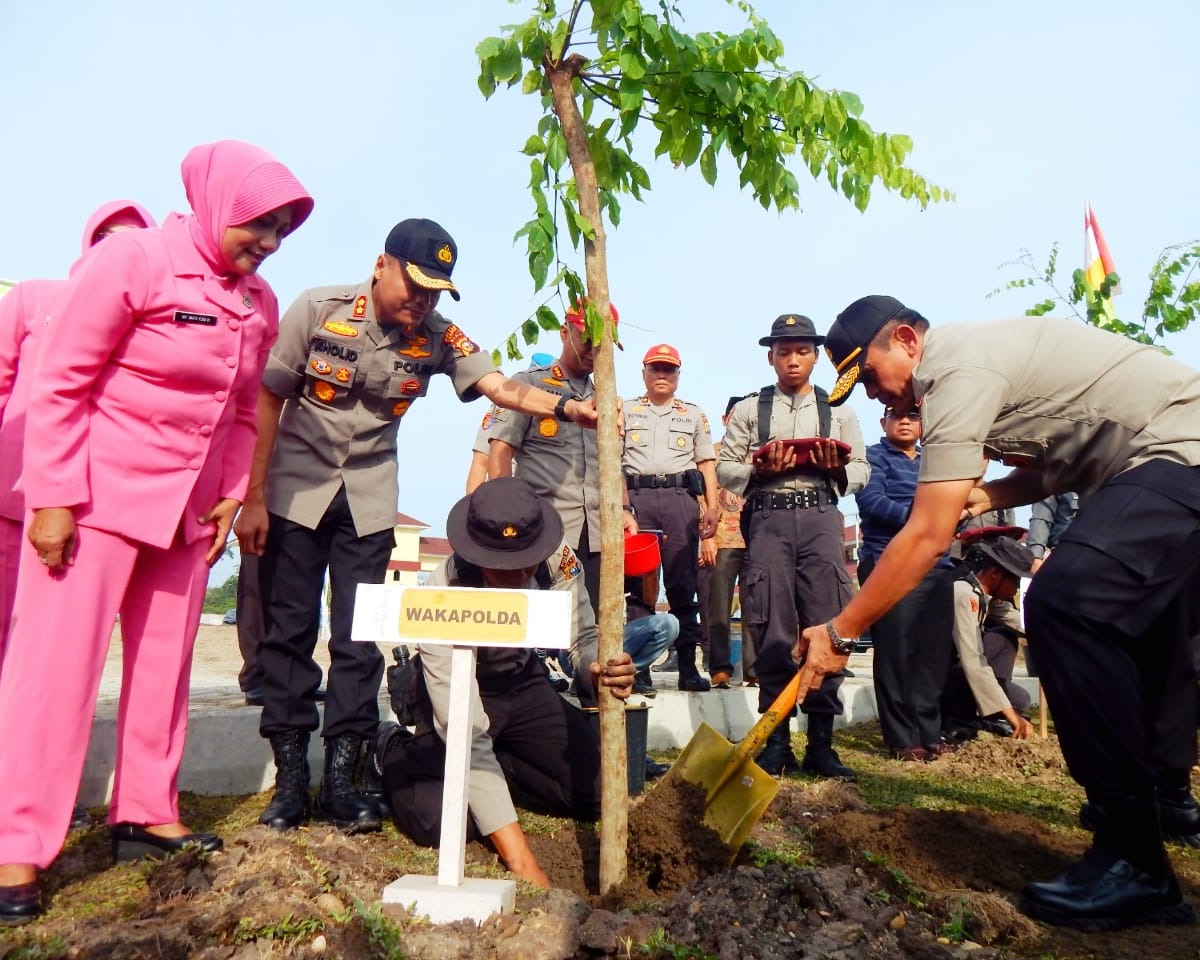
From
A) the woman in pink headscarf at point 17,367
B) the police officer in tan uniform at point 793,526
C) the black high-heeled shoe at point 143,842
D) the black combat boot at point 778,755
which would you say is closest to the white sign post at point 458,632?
the black high-heeled shoe at point 143,842

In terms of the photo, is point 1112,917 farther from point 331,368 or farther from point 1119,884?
point 331,368

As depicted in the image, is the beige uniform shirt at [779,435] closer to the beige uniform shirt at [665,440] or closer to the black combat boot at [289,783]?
the beige uniform shirt at [665,440]

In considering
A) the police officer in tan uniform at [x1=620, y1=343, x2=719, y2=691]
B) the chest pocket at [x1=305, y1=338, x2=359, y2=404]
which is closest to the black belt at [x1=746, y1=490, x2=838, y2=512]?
the police officer in tan uniform at [x1=620, y1=343, x2=719, y2=691]

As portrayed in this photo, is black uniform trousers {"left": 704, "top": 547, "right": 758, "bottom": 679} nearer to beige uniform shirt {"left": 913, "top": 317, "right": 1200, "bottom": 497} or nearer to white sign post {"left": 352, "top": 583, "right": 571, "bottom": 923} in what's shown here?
beige uniform shirt {"left": 913, "top": 317, "right": 1200, "bottom": 497}

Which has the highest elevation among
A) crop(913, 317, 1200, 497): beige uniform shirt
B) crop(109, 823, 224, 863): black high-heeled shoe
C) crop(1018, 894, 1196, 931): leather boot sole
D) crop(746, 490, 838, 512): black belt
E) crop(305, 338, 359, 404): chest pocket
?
crop(305, 338, 359, 404): chest pocket

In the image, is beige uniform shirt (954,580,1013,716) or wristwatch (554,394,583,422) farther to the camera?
beige uniform shirt (954,580,1013,716)

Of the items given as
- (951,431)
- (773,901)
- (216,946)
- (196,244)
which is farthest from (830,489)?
(216,946)

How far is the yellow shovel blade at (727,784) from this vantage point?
3.22 metres

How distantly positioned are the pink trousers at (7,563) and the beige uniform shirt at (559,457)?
7.86ft

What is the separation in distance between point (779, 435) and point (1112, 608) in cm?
279

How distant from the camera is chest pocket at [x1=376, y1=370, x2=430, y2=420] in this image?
393 centimetres

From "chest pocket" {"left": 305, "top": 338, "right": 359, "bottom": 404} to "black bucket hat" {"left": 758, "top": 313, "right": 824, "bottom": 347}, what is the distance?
8.30ft

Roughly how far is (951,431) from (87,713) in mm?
2651

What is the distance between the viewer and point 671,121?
10.6 feet
